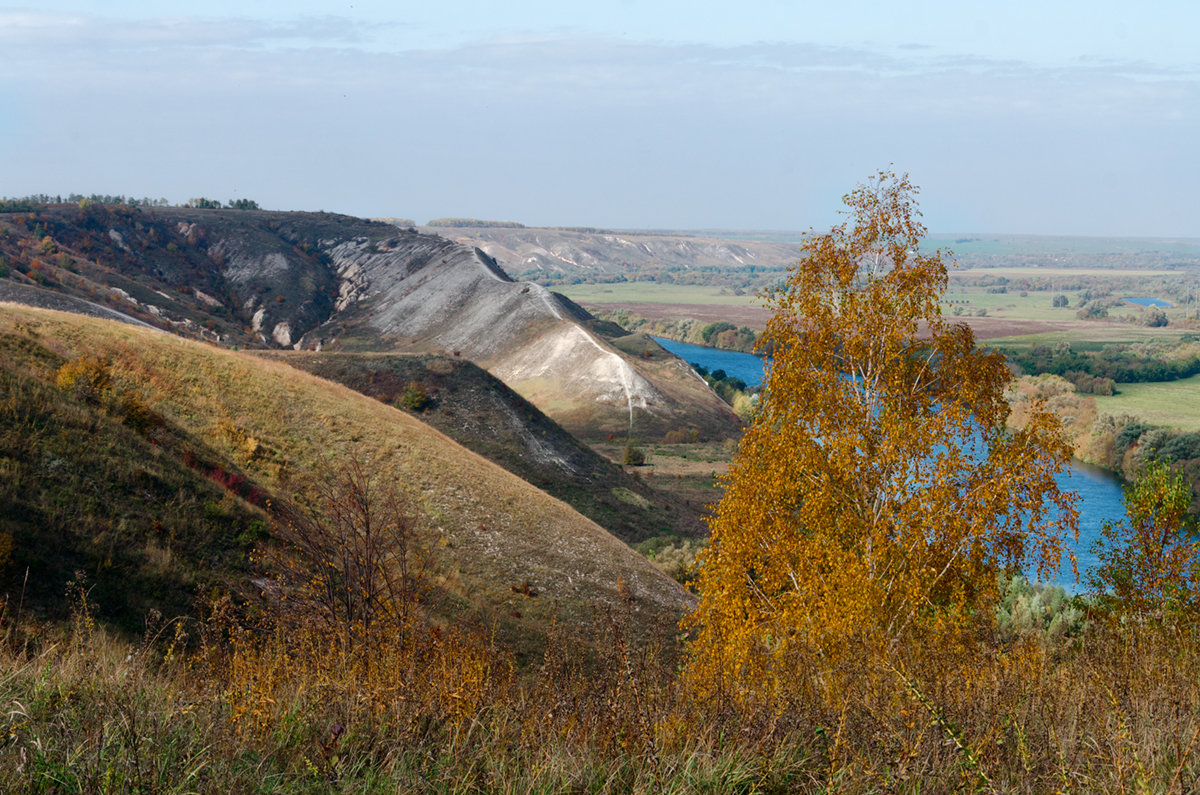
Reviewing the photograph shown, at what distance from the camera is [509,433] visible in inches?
2212

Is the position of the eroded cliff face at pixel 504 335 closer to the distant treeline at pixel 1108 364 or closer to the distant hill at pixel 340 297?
the distant hill at pixel 340 297

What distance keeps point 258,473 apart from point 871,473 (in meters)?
20.1

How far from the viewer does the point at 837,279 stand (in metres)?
16.8

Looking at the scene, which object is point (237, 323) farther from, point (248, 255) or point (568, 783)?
point (568, 783)

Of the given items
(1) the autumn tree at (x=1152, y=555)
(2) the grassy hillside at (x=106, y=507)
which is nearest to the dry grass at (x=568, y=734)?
(2) the grassy hillside at (x=106, y=507)

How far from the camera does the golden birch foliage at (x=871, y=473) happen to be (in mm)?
14195

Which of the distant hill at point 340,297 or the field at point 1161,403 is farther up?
the distant hill at point 340,297

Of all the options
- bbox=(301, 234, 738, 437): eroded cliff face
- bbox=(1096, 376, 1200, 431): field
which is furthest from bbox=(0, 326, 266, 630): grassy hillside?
bbox=(1096, 376, 1200, 431): field

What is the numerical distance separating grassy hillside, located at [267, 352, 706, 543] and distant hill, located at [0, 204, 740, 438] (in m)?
31.1

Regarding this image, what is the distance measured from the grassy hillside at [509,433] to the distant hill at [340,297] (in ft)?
102

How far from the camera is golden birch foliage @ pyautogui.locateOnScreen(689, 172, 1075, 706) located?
14.2 m

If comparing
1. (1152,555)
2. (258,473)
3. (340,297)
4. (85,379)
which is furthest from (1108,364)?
(85,379)

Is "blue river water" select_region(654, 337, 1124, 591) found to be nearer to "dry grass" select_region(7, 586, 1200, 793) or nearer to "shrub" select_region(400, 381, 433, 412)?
"shrub" select_region(400, 381, 433, 412)

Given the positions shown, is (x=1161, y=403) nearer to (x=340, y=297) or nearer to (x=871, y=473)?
(x=871, y=473)
